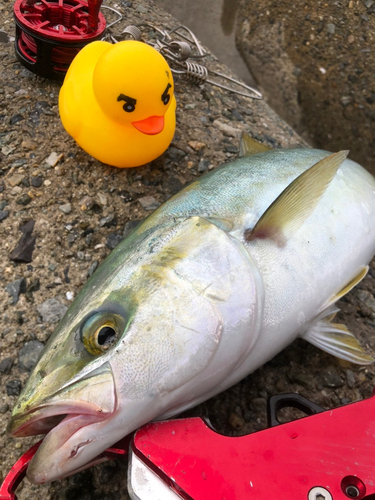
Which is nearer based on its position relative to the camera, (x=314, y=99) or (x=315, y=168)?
(x=315, y=168)

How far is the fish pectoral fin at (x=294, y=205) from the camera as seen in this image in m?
1.41

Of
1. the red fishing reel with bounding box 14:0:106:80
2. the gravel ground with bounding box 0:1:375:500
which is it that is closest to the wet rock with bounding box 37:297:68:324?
the gravel ground with bounding box 0:1:375:500

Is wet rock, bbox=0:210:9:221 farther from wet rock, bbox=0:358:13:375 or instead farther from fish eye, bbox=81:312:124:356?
fish eye, bbox=81:312:124:356

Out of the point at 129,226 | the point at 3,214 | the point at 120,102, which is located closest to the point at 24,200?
the point at 3,214

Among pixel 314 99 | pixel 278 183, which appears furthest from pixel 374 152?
pixel 278 183

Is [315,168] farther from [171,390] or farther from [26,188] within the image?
[26,188]

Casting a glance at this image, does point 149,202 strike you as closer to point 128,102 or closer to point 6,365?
point 128,102

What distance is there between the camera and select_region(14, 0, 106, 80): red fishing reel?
7.32 ft

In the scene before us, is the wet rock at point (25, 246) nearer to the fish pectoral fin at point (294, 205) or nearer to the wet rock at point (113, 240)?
the wet rock at point (113, 240)

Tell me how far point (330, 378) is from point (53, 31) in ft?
7.34

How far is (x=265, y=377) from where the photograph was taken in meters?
1.71

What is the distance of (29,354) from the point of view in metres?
1.70

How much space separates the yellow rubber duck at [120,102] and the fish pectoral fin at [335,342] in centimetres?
103

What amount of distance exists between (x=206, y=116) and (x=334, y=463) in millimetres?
2109
